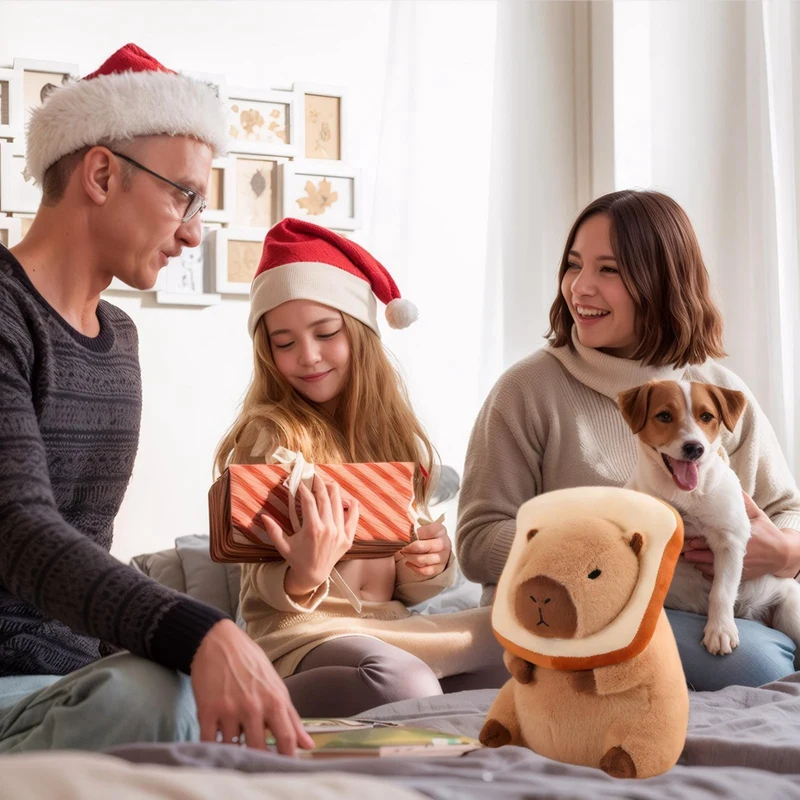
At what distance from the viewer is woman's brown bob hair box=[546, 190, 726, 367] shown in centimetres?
197

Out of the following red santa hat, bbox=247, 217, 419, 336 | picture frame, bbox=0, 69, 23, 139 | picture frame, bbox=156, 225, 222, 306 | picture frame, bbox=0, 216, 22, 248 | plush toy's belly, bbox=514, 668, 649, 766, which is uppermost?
picture frame, bbox=0, 69, 23, 139

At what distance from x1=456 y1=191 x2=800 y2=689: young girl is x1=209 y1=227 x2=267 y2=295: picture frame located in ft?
4.05

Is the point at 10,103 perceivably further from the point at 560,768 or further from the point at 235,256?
the point at 560,768

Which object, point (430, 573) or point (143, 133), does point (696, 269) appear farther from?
point (143, 133)

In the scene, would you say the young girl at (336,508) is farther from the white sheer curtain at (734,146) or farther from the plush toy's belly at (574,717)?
→ the white sheer curtain at (734,146)

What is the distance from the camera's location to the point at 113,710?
107cm

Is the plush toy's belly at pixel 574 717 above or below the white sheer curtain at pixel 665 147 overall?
below

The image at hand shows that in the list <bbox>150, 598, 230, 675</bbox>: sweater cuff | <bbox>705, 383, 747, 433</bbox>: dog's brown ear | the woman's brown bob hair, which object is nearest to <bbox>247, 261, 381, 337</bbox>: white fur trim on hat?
the woman's brown bob hair

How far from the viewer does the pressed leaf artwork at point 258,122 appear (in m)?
3.06

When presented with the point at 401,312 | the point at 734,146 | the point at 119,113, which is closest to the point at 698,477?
the point at 401,312

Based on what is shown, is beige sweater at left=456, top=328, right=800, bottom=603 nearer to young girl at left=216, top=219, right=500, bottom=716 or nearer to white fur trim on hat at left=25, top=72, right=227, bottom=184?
young girl at left=216, top=219, right=500, bottom=716

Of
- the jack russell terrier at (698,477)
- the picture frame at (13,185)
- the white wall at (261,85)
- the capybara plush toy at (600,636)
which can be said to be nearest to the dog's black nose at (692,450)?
the jack russell terrier at (698,477)

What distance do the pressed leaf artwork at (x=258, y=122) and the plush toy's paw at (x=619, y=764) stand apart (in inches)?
97.3

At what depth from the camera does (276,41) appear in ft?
10.4
